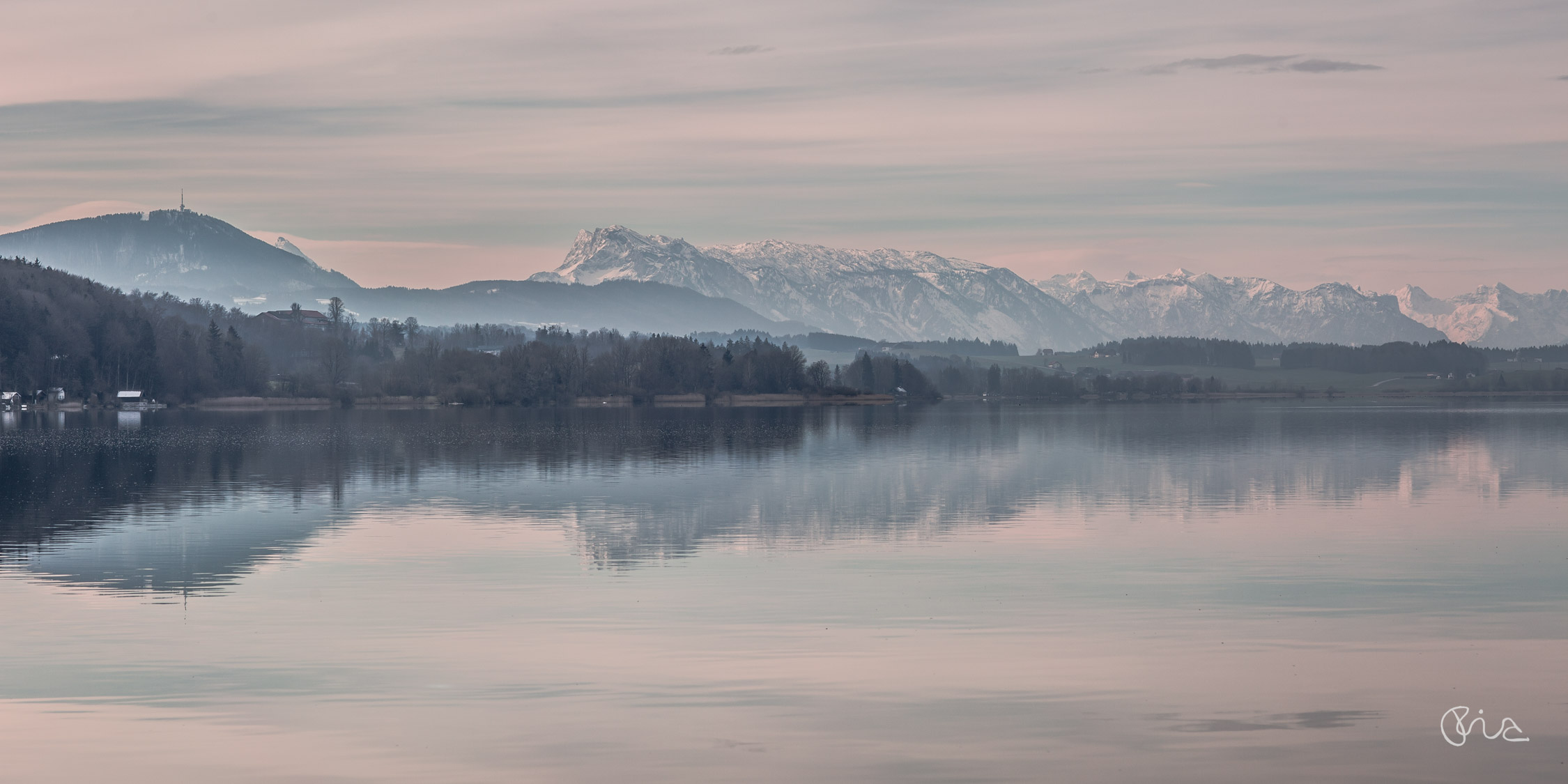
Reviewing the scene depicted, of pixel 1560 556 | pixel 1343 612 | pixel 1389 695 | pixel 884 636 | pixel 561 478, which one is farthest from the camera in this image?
pixel 561 478

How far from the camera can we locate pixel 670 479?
6481cm

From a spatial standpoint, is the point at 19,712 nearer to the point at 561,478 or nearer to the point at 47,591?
the point at 47,591

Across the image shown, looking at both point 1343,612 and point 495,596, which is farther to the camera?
point 495,596

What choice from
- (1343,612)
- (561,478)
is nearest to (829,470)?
(561,478)

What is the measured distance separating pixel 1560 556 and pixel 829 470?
40.2 metres

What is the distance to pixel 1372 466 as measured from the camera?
234 ft
